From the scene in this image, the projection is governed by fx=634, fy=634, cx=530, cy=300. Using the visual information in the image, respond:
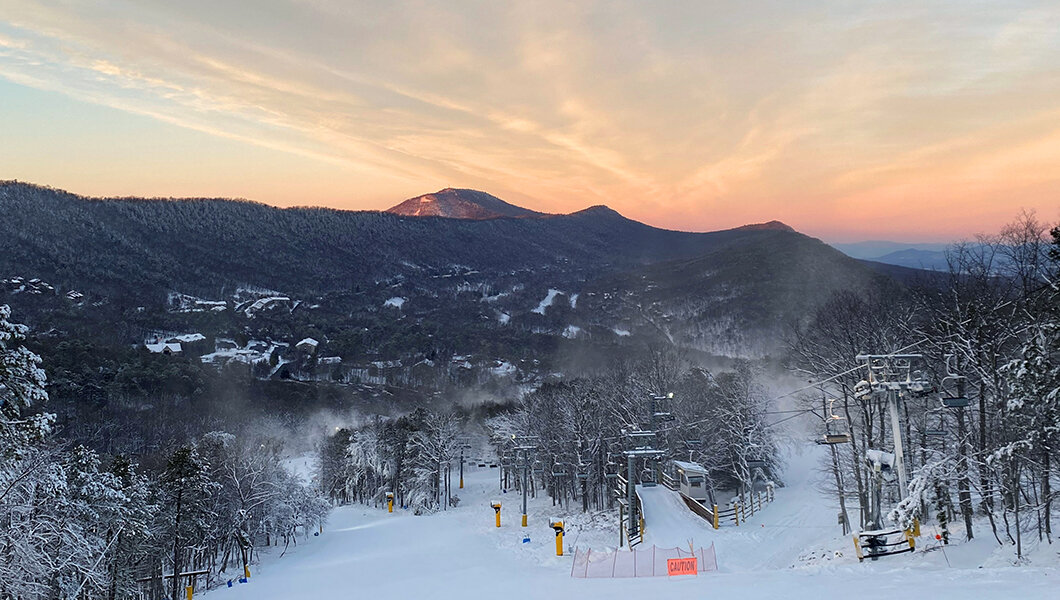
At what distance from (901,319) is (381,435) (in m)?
63.8

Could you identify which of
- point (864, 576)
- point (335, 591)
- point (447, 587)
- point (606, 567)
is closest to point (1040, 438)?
point (864, 576)

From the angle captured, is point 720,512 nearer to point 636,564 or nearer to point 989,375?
point 636,564

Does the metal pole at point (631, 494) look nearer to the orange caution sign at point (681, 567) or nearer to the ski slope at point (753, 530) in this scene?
the ski slope at point (753, 530)

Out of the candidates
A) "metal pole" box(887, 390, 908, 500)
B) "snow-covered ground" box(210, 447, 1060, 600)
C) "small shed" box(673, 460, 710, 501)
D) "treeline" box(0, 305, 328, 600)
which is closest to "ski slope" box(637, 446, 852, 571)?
"snow-covered ground" box(210, 447, 1060, 600)

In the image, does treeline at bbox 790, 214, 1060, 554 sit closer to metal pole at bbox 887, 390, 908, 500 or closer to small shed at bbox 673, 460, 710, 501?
metal pole at bbox 887, 390, 908, 500

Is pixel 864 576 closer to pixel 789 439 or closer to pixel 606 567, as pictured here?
pixel 606 567

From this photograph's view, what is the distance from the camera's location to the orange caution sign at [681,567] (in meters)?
22.7

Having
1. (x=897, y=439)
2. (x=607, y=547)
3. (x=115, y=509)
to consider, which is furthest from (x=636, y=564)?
(x=115, y=509)

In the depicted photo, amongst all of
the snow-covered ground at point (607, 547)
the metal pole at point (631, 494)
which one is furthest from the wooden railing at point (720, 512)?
the metal pole at point (631, 494)

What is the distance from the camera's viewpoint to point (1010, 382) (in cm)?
1939

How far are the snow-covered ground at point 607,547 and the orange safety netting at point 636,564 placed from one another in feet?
3.37

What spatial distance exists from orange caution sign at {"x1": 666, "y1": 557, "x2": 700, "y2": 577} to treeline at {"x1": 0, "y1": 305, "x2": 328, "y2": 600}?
1750cm

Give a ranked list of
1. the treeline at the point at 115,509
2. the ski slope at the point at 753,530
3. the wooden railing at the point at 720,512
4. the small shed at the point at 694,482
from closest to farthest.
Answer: the treeline at the point at 115,509 → the ski slope at the point at 753,530 → the wooden railing at the point at 720,512 → the small shed at the point at 694,482

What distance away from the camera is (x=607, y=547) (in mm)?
36375
